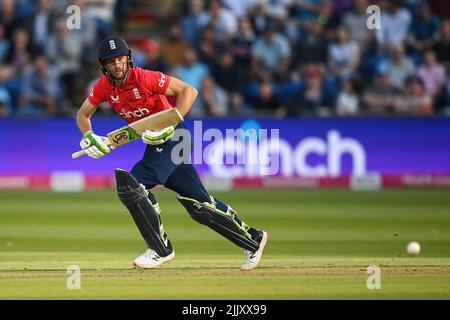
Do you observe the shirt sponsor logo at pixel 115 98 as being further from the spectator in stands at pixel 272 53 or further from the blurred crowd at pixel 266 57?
the spectator in stands at pixel 272 53

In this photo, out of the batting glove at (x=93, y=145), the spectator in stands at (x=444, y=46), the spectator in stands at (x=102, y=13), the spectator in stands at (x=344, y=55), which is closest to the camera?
the batting glove at (x=93, y=145)

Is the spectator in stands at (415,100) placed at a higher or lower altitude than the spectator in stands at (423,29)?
→ lower

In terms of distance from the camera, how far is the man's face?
700 centimetres

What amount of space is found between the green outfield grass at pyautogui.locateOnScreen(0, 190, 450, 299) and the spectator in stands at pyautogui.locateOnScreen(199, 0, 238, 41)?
8.69ft

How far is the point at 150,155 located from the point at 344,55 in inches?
307

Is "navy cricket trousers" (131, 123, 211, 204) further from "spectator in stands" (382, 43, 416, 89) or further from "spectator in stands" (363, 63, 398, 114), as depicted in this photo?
"spectator in stands" (382, 43, 416, 89)

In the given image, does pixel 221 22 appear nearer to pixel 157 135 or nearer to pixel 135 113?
pixel 135 113

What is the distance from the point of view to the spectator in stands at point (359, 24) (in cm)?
1455

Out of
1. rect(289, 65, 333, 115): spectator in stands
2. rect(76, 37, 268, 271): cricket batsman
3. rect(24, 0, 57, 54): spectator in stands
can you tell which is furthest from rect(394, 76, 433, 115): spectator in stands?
rect(76, 37, 268, 271): cricket batsman

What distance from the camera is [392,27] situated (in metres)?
14.6

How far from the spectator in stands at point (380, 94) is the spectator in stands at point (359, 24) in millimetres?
551

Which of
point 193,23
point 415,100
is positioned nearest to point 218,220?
point 415,100

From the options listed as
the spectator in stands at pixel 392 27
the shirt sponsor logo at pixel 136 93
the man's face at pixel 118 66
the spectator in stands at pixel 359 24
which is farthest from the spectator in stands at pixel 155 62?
the man's face at pixel 118 66

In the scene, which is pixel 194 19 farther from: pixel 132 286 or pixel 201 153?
pixel 132 286
